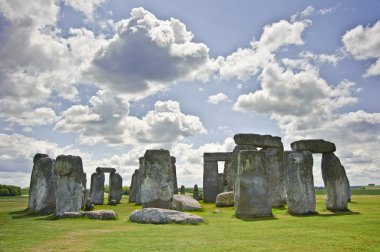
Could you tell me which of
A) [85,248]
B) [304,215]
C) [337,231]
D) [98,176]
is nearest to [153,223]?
[85,248]

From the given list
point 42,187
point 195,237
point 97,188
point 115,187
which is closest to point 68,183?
point 42,187

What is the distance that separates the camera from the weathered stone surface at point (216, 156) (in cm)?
3119

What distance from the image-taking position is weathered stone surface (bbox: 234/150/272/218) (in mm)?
15539

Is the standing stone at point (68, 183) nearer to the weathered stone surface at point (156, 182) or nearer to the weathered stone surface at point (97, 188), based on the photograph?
the weathered stone surface at point (156, 182)

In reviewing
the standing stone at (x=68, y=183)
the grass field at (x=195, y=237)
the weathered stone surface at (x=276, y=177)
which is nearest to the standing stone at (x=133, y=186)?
the weathered stone surface at (x=276, y=177)

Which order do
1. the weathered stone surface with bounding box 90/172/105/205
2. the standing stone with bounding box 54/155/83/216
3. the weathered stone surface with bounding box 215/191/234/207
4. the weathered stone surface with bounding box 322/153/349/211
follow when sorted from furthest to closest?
the weathered stone surface with bounding box 90/172/105/205, the weathered stone surface with bounding box 215/191/234/207, the weathered stone surface with bounding box 322/153/349/211, the standing stone with bounding box 54/155/83/216

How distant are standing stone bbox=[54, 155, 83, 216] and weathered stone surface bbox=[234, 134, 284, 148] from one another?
945 cm

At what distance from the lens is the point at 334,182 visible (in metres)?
17.6

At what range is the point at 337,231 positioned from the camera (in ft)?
34.4

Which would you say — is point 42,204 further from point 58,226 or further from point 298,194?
point 298,194

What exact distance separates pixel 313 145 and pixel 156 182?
7.40m

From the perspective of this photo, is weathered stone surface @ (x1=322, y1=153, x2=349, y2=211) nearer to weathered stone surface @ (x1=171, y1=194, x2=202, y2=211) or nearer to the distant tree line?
weathered stone surface @ (x1=171, y1=194, x2=202, y2=211)

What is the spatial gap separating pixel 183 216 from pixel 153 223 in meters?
1.05

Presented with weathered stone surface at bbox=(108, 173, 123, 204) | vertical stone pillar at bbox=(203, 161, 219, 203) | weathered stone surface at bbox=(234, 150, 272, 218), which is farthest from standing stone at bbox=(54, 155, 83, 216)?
vertical stone pillar at bbox=(203, 161, 219, 203)
